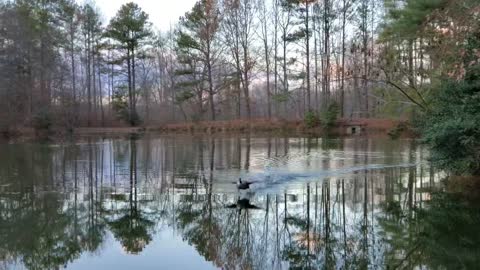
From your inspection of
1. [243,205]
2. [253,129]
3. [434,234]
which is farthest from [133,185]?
[253,129]

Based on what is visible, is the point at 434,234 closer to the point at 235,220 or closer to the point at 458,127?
the point at 458,127

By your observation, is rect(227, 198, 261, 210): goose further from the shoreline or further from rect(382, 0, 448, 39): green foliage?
the shoreline

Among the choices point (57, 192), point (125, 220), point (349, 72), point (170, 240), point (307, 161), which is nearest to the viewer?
point (170, 240)

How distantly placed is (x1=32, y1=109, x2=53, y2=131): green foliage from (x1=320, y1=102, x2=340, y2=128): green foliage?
949 inches

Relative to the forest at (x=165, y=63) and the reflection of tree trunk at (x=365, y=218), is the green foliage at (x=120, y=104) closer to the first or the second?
the forest at (x=165, y=63)

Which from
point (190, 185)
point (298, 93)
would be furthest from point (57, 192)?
point (298, 93)

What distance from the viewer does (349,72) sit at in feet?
36.9

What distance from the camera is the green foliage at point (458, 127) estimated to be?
9.48 m

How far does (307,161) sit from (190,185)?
6465 mm

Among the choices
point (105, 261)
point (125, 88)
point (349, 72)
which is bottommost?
point (105, 261)

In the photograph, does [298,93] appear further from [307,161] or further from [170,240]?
[170,240]

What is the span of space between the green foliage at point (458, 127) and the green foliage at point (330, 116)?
29614 millimetres

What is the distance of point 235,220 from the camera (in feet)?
30.7

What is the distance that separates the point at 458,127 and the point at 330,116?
30960 mm
